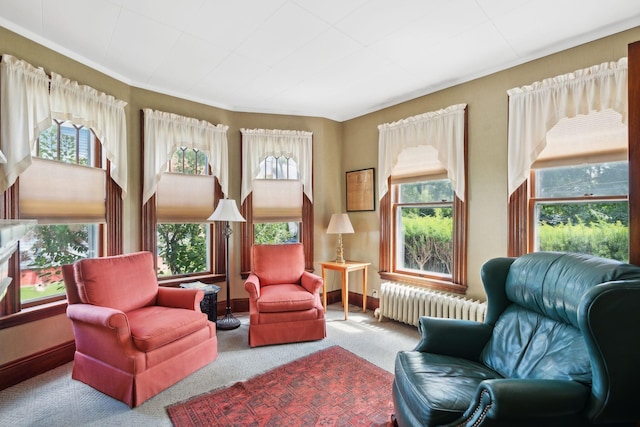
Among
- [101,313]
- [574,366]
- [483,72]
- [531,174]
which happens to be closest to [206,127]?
[101,313]

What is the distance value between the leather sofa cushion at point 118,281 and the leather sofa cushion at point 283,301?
1008 millimetres

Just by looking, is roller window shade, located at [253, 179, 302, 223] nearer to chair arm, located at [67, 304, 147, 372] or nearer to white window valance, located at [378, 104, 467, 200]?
white window valance, located at [378, 104, 467, 200]

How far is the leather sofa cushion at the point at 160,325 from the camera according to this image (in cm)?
219

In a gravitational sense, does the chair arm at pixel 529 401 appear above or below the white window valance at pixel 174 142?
below

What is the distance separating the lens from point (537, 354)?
1.61m

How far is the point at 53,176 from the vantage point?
2715 mm

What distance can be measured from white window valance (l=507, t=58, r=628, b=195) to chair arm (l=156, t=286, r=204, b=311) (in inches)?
120

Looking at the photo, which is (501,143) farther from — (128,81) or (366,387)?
(128,81)

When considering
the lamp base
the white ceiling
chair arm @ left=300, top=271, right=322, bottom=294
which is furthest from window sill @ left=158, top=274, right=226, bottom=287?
the white ceiling

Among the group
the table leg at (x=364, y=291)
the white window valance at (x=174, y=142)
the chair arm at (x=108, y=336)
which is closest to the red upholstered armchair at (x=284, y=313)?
the table leg at (x=364, y=291)

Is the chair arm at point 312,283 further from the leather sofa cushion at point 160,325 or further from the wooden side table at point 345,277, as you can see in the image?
the leather sofa cushion at point 160,325

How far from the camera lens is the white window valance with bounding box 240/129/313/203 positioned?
413cm

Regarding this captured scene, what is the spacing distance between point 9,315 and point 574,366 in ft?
12.0

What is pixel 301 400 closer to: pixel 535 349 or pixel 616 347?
pixel 535 349
